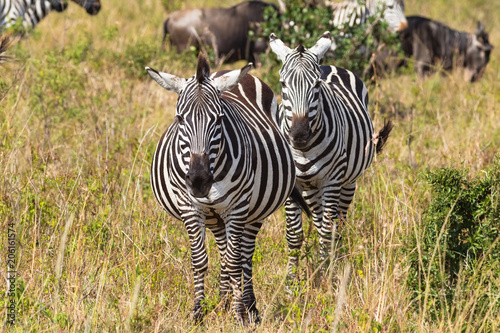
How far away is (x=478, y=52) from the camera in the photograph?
1246 centimetres

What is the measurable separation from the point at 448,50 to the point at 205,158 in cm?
1026

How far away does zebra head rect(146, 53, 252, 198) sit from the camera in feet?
12.1

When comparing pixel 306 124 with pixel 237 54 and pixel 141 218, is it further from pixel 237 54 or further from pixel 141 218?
pixel 237 54

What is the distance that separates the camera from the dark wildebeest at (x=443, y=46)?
40.7 feet

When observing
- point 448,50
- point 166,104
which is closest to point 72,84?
point 166,104

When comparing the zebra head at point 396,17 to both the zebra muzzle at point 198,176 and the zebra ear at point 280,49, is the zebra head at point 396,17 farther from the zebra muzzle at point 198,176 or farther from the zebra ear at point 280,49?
the zebra muzzle at point 198,176

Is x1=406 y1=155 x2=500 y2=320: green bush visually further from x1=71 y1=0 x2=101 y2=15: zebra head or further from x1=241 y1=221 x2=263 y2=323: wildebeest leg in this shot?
x1=71 y1=0 x2=101 y2=15: zebra head

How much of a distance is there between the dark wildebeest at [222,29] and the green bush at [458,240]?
277 inches

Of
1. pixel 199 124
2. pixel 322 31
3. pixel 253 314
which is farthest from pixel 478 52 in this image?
pixel 199 124

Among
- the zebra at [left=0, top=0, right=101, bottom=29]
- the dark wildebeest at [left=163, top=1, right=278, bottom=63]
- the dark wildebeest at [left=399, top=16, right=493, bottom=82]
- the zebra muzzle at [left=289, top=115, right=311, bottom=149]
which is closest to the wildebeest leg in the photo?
the zebra muzzle at [left=289, top=115, right=311, bottom=149]

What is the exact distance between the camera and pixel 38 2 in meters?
10.0

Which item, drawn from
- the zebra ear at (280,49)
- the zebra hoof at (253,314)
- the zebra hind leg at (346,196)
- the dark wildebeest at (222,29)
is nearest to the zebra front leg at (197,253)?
the zebra hoof at (253,314)

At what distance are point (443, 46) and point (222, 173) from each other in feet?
32.9

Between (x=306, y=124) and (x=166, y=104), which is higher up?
(x=306, y=124)
